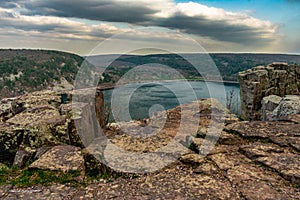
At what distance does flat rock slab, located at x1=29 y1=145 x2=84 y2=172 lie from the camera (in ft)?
18.2

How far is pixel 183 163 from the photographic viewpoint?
19.0 ft

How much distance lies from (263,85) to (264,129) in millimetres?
13800

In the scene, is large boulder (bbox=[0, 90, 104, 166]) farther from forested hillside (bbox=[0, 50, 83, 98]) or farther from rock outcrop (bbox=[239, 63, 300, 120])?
forested hillside (bbox=[0, 50, 83, 98])

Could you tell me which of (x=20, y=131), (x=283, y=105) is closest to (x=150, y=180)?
(x=20, y=131)

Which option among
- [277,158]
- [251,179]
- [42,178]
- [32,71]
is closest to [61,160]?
[42,178]

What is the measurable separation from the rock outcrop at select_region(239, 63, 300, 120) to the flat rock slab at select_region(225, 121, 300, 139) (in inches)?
479

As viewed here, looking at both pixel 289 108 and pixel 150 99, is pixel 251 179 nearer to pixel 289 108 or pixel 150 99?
pixel 289 108

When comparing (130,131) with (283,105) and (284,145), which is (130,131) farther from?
(283,105)

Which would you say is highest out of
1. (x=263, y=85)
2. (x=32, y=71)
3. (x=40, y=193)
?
(x=263, y=85)

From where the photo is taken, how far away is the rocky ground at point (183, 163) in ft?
15.4

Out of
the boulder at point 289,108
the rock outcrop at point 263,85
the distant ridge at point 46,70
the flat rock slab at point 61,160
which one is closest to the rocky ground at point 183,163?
the flat rock slab at point 61,160

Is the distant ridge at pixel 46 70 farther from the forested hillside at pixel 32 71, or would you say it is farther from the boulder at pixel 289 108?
the boulder at pixel 289 108

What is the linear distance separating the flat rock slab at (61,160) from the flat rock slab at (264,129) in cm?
453

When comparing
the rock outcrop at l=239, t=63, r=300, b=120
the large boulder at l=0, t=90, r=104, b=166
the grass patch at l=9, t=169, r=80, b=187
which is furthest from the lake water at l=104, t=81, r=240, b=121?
the grass patch at l=9, t=169, r=80, b=187
